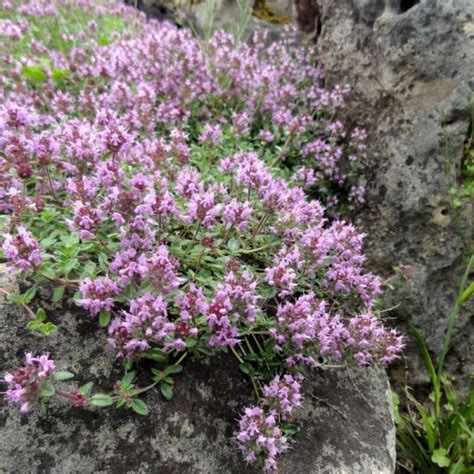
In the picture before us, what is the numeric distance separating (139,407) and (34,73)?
11.3ft

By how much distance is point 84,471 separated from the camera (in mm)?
1733

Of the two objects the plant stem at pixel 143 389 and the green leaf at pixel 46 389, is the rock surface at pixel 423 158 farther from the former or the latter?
the green leaf at pixel 46 389

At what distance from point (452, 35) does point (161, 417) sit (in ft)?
10.5

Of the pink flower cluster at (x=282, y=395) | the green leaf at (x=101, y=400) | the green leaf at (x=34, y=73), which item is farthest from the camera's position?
the green leaf at (x=34, y=73)

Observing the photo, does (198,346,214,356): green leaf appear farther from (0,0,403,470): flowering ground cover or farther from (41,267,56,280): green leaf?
(41,267,56,280): green leaf

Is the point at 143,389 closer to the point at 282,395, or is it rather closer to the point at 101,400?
the point at 101,400

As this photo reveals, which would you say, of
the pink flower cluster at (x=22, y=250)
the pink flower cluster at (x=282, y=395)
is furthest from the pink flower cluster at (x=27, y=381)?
the pink flower cluster at (x=282, y=395)

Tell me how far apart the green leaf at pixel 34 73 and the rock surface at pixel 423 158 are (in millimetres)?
3019

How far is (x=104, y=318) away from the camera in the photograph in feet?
6.48

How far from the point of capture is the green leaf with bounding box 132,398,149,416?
1825mm

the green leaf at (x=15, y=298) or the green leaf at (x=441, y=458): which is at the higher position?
the green leaf at (x=15, y=298)

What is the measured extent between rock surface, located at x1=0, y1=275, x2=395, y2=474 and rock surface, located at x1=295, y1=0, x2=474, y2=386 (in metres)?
1.18

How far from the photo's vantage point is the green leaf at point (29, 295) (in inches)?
77.5

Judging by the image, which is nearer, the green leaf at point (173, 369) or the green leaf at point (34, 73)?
the green leaf at point (173, 369)
